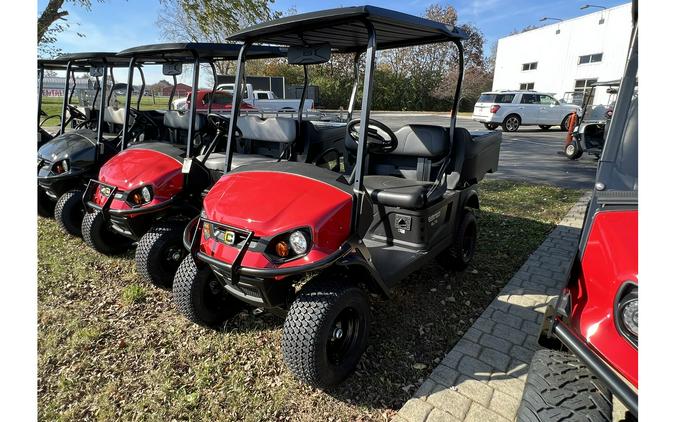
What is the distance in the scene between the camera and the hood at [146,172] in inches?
135

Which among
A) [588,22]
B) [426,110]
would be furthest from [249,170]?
[426,110]

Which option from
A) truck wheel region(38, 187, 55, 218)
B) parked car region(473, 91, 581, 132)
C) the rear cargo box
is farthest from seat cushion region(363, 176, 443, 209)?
parked car region(473, 91, 581, 132)

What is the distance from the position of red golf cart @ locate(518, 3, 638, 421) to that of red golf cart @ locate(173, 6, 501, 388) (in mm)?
1014

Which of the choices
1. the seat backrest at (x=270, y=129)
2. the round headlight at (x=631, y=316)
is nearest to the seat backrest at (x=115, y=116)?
the seat backrest at (x=270, y=129)

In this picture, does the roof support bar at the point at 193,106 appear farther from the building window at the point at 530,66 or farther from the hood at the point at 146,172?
the building window at the point at 530,66

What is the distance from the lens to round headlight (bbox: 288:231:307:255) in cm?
210

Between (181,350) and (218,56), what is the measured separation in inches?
123

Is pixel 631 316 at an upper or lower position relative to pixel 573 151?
lower

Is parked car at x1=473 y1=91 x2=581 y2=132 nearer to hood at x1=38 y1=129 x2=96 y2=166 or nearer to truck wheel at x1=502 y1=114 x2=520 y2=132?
truck wheel at x1=502 y1=114 x2=520 y2=132

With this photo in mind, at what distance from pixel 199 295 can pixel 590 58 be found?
2779 cm

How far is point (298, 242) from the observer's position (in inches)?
83.0

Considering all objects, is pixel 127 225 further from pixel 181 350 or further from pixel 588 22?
pixel 588 22

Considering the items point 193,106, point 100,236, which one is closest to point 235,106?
point 193,106

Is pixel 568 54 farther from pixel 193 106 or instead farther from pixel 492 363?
pixel 492 363
